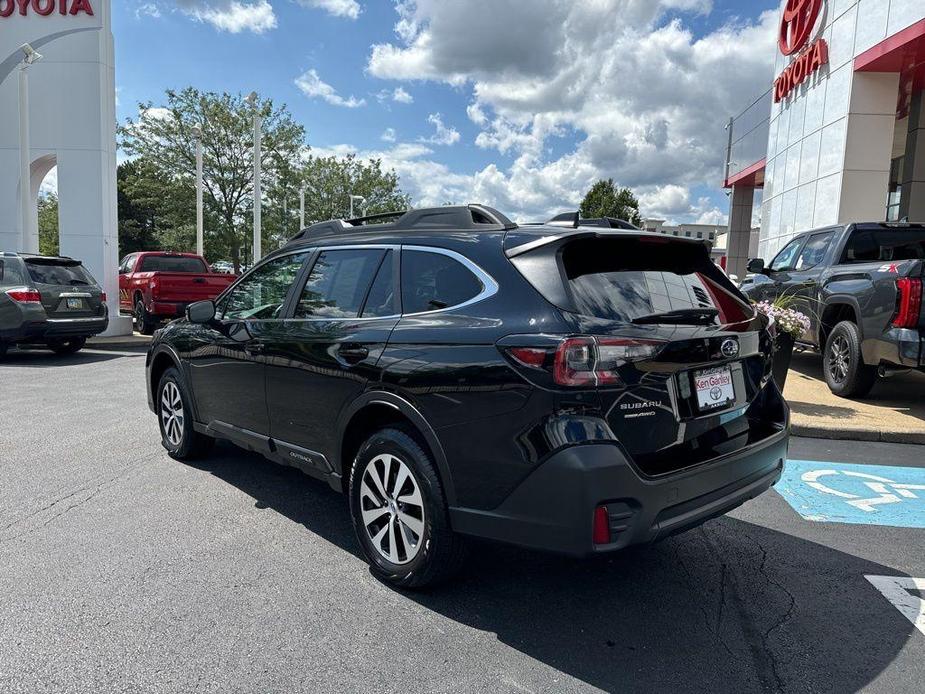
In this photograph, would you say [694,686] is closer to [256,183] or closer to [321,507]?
[321,507]

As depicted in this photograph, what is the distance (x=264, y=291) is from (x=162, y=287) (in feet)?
36.3

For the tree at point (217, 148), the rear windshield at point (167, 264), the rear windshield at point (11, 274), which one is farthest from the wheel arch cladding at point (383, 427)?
the tree at point (217, 148)

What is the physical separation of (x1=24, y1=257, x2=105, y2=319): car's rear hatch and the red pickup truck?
200 cm

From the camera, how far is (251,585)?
324 cm

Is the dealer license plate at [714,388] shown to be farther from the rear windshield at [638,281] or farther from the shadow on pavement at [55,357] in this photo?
the shadow on pavement at [55,357]

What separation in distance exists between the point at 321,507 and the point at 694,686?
8.51 feet

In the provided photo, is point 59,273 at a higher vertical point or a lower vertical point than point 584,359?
higher

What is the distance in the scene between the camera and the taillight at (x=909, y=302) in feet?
20.7

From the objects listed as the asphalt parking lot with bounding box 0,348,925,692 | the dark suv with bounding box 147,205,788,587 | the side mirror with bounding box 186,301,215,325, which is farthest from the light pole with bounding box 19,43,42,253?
the dark suv with bounding box 147,205,788,587

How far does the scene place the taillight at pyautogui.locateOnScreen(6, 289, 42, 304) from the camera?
10.5 meters

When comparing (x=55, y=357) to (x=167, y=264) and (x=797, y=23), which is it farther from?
(x=797, y=23)

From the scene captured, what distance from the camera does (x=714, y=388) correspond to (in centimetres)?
304

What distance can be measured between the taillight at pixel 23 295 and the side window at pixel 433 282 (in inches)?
381

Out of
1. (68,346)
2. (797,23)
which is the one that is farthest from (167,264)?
(797,23)
